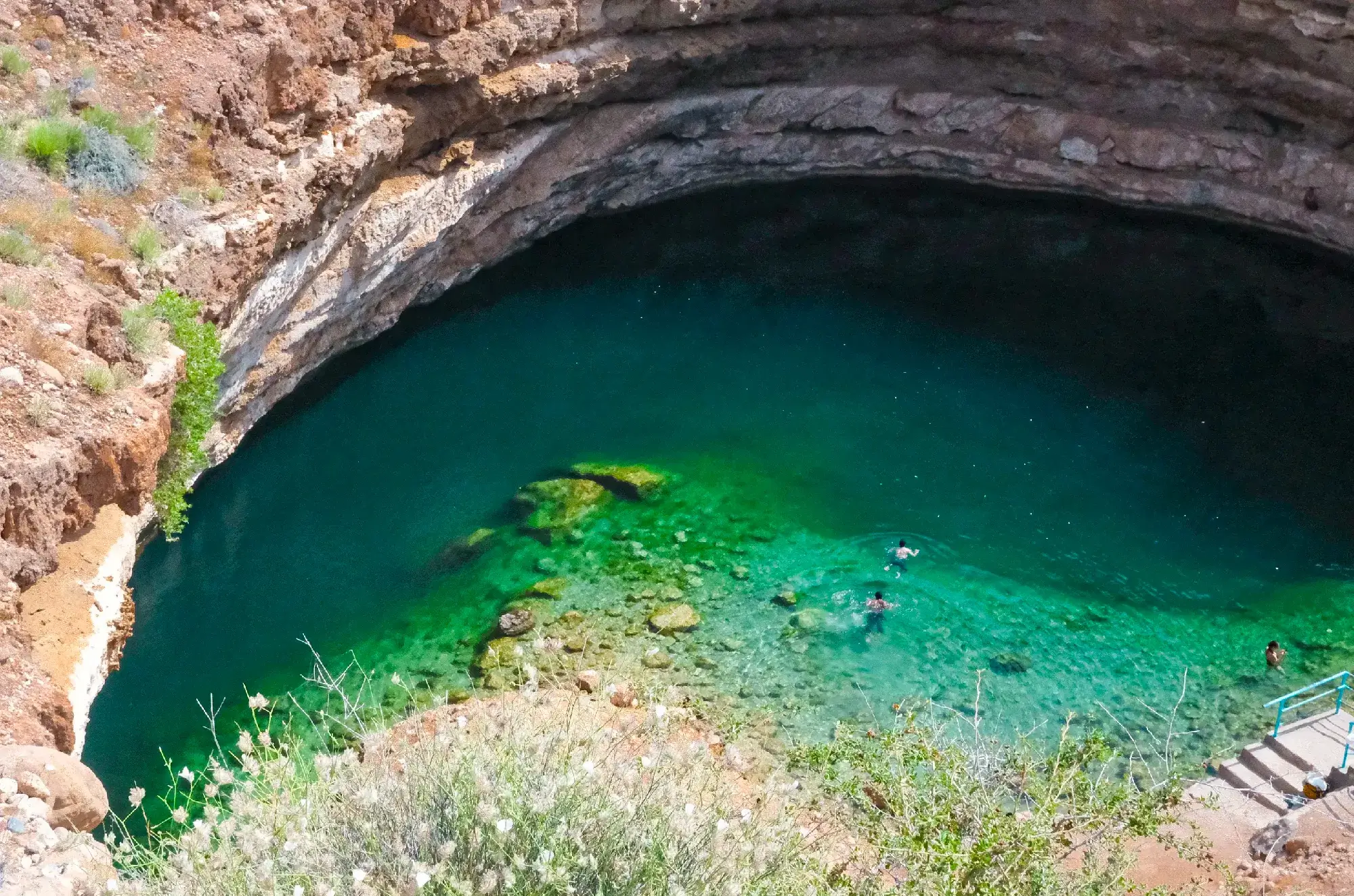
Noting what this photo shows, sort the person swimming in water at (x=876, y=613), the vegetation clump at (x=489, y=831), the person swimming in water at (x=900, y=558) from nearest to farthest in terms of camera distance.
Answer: the vegetation clump at (x=489, y=831) → the person swimming in water at (x=876, y=613) → the person swimming in water at (x=900, y=558)

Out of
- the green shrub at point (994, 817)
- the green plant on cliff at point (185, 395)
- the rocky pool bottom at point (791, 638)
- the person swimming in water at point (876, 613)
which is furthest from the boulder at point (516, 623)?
the green shrub at point (994, 817)

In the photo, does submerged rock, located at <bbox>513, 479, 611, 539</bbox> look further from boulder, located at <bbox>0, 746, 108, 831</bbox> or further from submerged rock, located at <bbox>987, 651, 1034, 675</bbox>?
boulder, located at <bbox>0, 746, 108, 831</bbox>

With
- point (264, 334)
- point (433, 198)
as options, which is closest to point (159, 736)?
point (264, 334)

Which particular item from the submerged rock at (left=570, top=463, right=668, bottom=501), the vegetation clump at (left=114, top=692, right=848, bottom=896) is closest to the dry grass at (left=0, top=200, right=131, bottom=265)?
the vegetation clump at (left=114, top=692, right=848, bottom=896)

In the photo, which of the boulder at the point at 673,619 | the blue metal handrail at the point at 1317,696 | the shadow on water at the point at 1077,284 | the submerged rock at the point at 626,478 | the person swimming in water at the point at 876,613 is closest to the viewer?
the blue metal handrail at the point at 1317,696

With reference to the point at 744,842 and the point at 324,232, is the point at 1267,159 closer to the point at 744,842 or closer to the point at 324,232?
the point at 324,232

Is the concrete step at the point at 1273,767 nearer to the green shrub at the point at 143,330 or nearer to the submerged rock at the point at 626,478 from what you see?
the submerged rock at the point at 626,478

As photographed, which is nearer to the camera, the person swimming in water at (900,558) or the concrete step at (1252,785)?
the concrete step at (1252,785)
